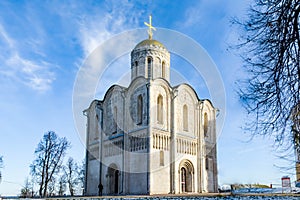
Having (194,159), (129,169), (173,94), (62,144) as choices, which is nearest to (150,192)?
(129,169)

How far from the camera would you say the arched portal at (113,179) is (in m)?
28.3

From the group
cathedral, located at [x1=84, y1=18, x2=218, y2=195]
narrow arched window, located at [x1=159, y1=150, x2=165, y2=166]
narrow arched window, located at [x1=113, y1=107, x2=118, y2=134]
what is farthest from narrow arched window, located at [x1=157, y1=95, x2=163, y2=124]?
narrow arched window, located at [x1=113, y1=107, x2=118, y2=134]

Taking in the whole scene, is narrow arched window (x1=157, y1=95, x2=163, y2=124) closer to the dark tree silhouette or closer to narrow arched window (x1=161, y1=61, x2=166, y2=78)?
narrow arched window (x1=161, y1=61, x2=166, y2=78)

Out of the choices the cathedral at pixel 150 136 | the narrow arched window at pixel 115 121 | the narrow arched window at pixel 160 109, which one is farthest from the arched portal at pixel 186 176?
the narrow arched window at pixel 115 121

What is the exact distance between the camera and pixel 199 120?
99.2 feet

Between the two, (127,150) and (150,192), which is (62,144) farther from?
(150,192)

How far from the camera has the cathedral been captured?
85.4ft

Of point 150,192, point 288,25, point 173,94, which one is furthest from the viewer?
point 173,94

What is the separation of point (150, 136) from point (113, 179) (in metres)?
5.97

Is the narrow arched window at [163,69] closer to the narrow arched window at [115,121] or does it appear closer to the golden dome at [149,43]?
the golden dome at [149,43]

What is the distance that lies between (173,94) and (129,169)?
23.3 feet

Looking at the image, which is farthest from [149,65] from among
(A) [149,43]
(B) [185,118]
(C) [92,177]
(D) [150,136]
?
(C) [92,177]

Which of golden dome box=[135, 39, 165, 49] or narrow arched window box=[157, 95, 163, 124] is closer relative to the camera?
narrow arched window box=[157, 95, 163, 124]

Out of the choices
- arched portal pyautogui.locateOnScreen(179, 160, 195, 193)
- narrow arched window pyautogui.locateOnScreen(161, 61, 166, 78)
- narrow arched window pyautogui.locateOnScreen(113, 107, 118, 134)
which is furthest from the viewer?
narrow arched window pyautogui.locateOnScreen(161, 61, 166, 78)
